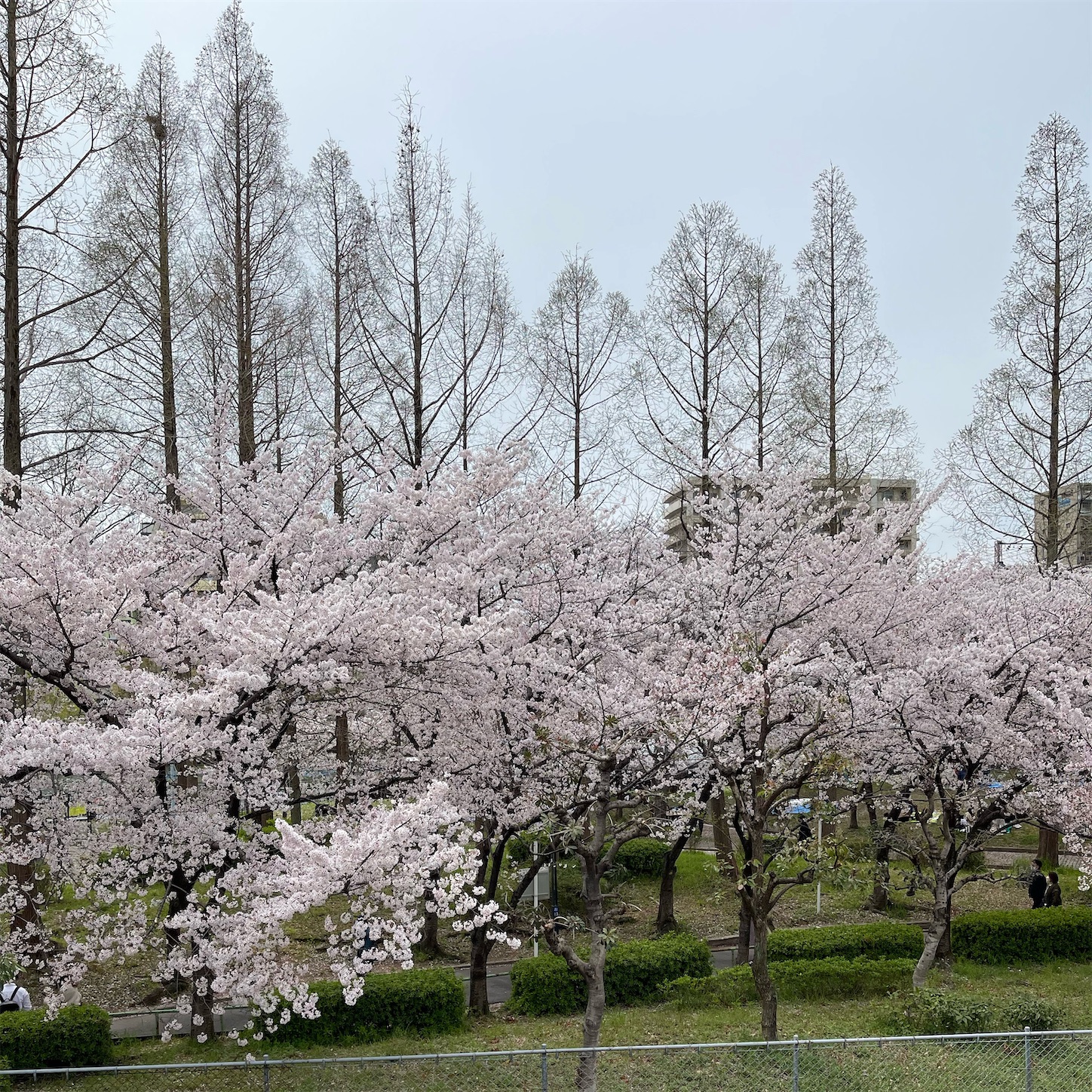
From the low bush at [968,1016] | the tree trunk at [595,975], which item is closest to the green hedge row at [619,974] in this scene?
the low bush at [968,1016]

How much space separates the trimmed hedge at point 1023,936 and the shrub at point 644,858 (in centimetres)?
586

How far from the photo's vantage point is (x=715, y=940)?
1477 cm

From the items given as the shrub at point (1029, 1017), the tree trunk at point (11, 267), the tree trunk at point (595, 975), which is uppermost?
the tree trunk at point (11, 267)

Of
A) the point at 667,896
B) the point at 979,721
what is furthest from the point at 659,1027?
the point at 979,721

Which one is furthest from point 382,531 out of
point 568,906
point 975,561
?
point 975,561

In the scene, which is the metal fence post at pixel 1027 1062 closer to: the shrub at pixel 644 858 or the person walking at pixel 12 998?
the person walking at pixel 12 998

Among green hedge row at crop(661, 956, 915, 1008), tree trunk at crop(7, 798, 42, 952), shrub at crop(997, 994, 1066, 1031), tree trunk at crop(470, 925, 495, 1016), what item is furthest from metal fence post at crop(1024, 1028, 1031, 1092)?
tree trunk at crop(7, 798, 42, 952)

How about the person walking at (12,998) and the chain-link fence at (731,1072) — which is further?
the person walking at (12,998)

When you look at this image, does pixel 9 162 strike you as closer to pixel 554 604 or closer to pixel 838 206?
pixel 554 604

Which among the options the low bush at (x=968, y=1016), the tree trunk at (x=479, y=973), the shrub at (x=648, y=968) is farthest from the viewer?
the shrub at (x=648, y=968)

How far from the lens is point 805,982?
11.9 m

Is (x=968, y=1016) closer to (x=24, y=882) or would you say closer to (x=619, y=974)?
(x=619, y=974)

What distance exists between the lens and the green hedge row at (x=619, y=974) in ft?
37.3

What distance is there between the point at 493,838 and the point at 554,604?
3.07m
